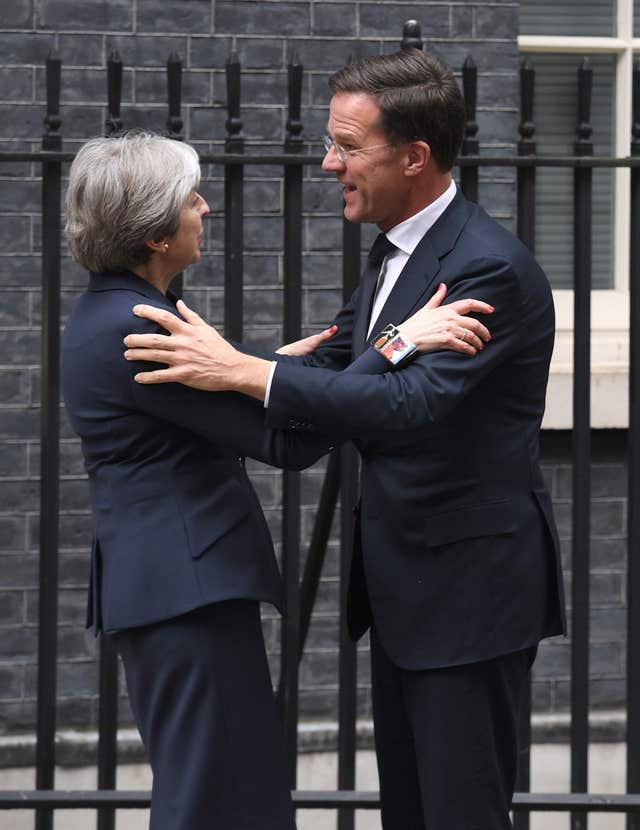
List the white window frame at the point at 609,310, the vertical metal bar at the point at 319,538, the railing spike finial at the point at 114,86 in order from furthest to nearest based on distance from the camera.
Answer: the white window frame at the point at 609,310 < the vertical metal bar at the point at 319,538 < the railing spike finial at the point at 114,86

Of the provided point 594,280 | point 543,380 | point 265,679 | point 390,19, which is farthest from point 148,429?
point 594,280

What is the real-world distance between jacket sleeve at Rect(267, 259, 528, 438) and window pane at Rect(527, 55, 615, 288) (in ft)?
9.49

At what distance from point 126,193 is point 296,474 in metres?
1.07

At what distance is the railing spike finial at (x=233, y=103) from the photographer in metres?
3.57

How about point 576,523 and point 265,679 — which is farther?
point 576,523

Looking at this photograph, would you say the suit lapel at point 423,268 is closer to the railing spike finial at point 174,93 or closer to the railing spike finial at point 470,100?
the railing spike finial at point 470,100

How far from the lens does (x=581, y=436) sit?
3789mm

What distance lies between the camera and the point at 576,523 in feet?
12.5

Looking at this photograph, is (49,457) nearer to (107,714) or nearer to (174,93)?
(107,714)

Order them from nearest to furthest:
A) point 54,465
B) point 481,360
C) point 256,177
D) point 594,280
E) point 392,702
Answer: point 481,360 → point 392,702 → point 54,465 → point 256,177 → point 594,280

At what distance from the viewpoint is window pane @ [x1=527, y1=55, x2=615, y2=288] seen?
5.73 meters

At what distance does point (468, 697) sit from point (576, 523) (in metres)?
0.97

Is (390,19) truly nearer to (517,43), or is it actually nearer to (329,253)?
(517,43)

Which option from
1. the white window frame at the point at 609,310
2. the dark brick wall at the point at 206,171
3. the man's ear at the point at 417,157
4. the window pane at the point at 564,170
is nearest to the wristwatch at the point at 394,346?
the man's ear at the point at 417,157
